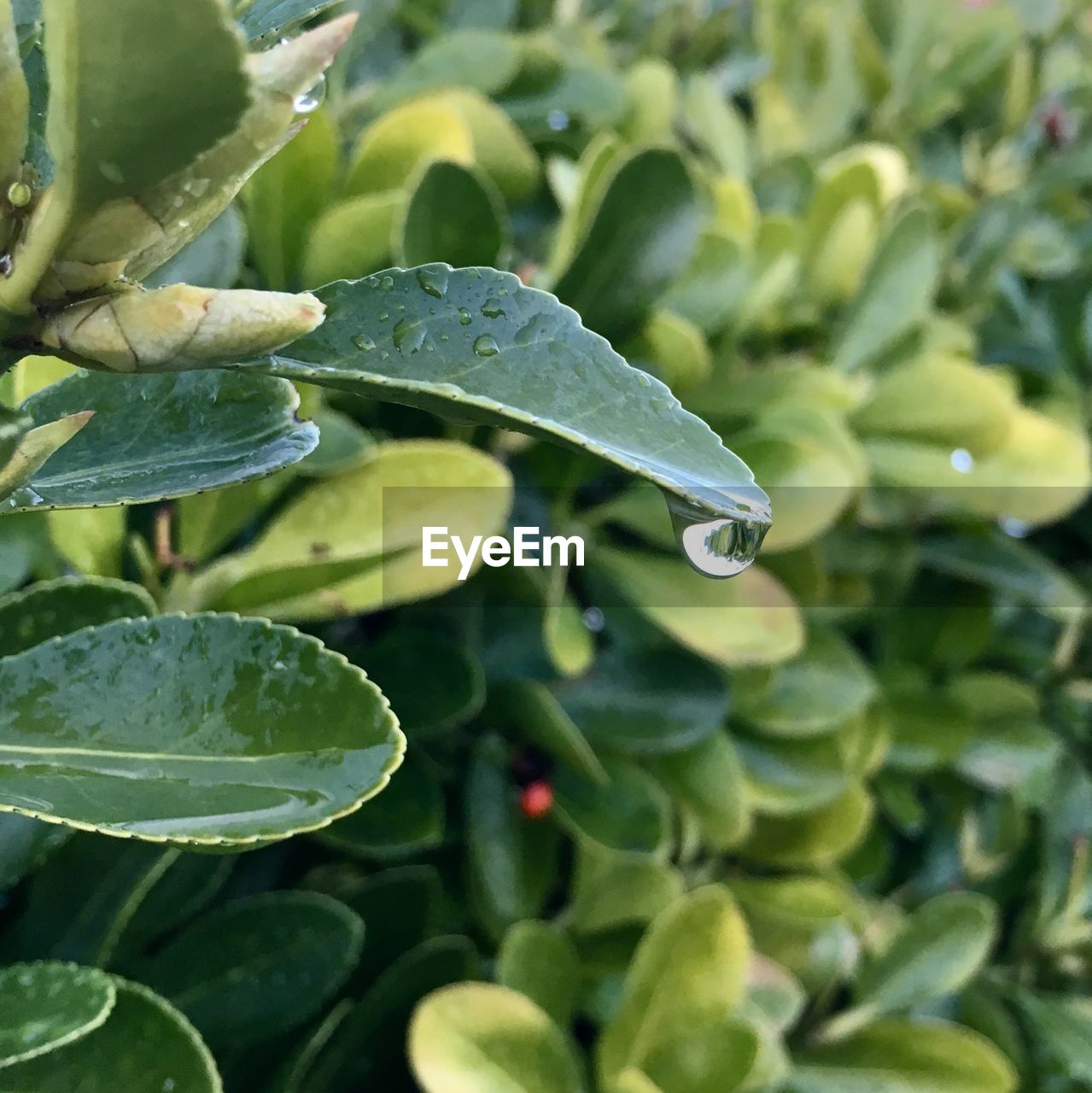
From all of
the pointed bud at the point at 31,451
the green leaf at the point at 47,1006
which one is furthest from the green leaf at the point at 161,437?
the green leaf at the point at 47,1006

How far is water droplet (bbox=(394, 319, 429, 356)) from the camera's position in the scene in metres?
0.26

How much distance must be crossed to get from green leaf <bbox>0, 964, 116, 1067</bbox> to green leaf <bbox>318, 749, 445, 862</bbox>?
223mm

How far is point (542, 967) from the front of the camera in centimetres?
62

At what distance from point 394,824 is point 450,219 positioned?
33 centimetres

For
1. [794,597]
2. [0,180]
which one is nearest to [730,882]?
[794,597]

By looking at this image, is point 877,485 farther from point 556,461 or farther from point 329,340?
point 329,340

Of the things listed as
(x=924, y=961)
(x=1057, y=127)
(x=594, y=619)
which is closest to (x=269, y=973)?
(x=594, y=619)

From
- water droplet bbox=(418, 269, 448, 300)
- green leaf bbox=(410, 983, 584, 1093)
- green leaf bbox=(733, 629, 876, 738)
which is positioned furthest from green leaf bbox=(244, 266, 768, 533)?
green leaf bbox=(733, 629, 876, 738)

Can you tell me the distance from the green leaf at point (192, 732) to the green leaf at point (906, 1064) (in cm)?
56

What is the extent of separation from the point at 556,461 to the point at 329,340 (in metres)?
0.41

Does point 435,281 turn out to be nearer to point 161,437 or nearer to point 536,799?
point 161,437

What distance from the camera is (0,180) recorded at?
22cm

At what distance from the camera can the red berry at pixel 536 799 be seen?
2.12 ft

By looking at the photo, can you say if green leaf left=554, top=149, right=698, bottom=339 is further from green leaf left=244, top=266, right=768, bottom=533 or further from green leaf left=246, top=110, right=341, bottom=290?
green leaf left=244, top=266, right=768, bottom=533
